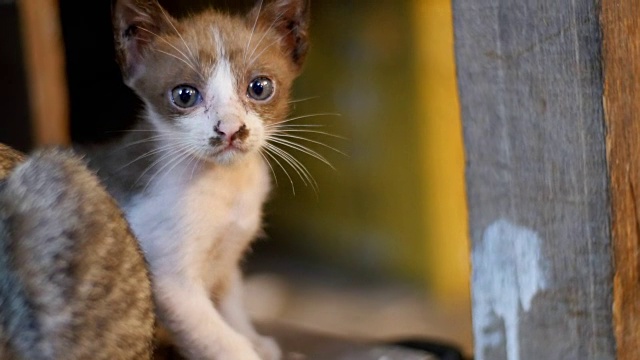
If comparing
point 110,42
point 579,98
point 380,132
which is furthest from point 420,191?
point 579,98

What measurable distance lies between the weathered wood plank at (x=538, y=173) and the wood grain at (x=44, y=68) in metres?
0.90

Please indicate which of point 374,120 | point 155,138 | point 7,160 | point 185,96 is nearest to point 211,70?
point 185,96

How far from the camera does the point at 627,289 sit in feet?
2.93

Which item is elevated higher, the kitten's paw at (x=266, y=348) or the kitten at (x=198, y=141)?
the kitten at (x=198, y=141)

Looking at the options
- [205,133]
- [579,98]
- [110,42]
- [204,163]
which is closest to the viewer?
[579,98]

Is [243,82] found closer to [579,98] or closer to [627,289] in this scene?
[579,98]

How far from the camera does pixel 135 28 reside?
1155 millimetres

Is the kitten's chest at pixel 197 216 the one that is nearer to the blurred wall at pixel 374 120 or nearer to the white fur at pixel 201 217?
the white fur at pixel 201 217

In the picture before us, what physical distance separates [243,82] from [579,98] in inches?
19.2

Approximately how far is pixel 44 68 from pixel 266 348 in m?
0.70

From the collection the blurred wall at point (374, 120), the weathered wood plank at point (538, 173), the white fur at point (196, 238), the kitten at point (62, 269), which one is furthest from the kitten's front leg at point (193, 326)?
the blurred wall at point (374, 120)

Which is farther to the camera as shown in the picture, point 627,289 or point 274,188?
point 274,188

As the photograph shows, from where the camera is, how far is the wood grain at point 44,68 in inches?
57.8

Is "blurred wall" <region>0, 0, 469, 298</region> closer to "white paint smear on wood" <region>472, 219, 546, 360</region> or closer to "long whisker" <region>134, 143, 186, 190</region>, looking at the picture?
"long whisker" <region>134, 143, 186, 190</region>
